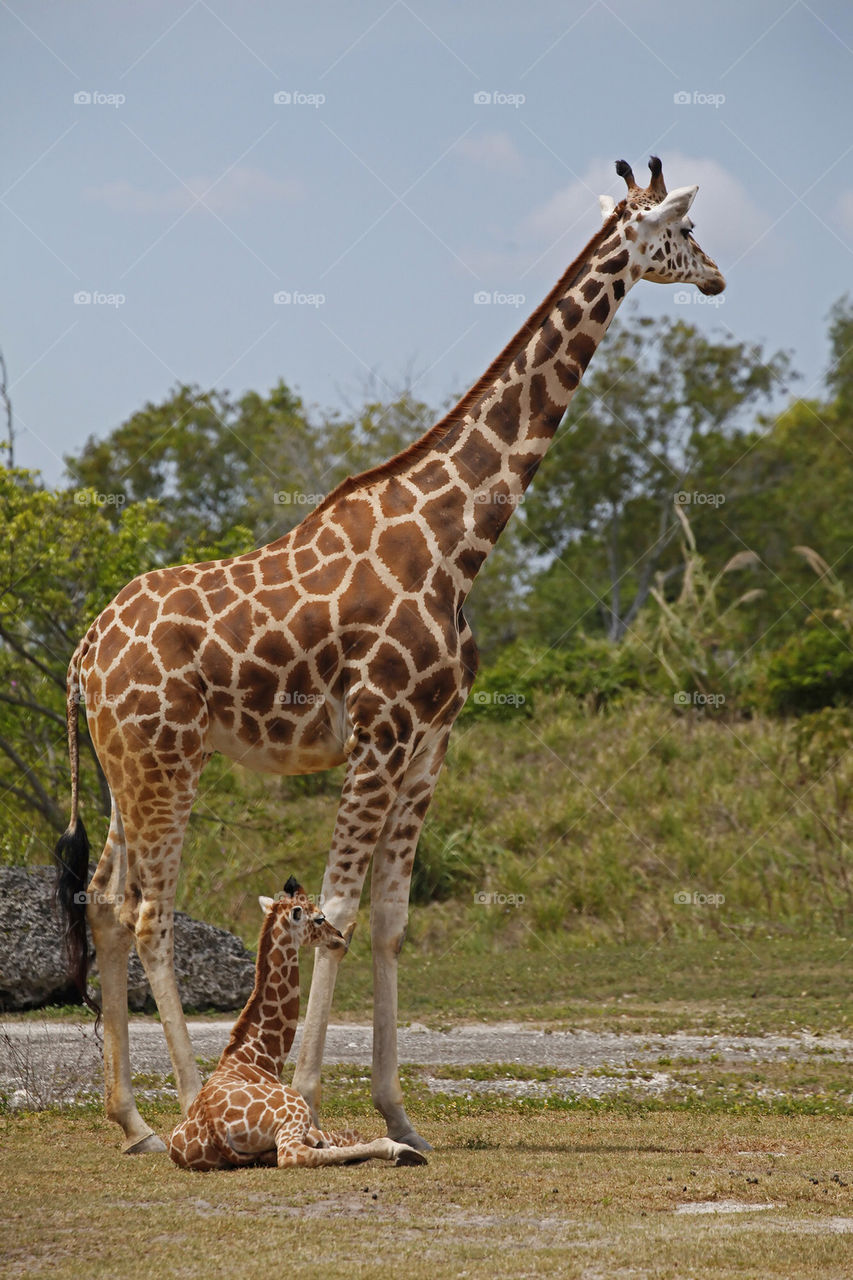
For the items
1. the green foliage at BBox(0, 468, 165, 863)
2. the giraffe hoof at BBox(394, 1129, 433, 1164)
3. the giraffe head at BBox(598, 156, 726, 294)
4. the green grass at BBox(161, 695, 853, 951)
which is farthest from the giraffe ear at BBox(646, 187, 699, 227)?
the green grass at BBox(161, 695, 853, 951)

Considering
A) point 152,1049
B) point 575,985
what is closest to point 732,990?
point 575,985

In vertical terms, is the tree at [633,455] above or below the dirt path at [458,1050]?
above

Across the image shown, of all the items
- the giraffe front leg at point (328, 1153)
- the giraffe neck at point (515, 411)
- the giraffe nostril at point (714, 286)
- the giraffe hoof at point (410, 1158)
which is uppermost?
the giraffe nostril at point (714, 286)

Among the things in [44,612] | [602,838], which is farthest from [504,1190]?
[602,838]

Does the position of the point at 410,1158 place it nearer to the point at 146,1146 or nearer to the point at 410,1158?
the point at 410,1158

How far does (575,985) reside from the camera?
49.1ft

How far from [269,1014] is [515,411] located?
3.49m

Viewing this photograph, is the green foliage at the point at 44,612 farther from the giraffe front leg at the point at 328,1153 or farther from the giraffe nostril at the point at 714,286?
the giraffe front leg at the point at 328,1153

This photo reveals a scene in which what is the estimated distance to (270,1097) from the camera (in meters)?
6.50

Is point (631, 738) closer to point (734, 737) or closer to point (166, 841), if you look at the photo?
point (734, 737)

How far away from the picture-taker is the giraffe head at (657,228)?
8.16m

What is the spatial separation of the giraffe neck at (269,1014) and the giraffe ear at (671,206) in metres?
4.46

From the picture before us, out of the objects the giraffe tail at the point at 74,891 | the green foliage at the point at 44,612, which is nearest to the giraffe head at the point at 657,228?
the giraffe tail at the point at 74,891

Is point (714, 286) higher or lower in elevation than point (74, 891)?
higher
